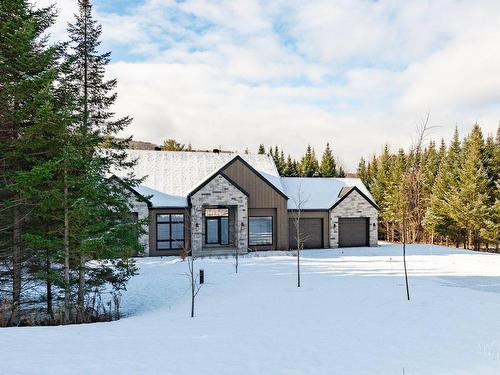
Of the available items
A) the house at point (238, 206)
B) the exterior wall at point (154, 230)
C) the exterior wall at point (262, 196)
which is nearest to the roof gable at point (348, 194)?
the house at point (238, 206)

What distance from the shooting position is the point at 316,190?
3089 centimetres

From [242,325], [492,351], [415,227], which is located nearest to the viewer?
[492,351]

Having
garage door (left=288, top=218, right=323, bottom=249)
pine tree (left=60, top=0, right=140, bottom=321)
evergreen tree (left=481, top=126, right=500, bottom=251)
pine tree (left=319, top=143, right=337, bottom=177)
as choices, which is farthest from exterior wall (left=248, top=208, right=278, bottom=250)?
pine tree (left=319, top=143, right=337, bottom=177)

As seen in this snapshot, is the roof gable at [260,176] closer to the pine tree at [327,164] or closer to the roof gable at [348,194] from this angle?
the roof gable at [348,194]

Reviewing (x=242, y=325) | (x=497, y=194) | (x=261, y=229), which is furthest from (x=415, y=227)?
(x=242, y=325)

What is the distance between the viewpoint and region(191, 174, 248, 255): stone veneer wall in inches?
985

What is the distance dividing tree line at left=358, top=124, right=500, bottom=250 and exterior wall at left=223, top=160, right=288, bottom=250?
10.5 m

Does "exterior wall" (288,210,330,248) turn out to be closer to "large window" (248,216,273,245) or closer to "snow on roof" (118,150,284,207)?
"snow on roof" (118,150,284,207)

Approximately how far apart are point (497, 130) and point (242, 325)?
1785 inches

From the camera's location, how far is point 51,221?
41.9 feet

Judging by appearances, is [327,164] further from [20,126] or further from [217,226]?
[20,126]

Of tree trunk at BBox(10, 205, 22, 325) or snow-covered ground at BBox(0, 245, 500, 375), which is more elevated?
tree trunk at BBox(10, 205, 22, 325)

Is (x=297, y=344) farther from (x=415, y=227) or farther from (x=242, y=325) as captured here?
(x=415, y=227)

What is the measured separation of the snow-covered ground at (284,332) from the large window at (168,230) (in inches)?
314
